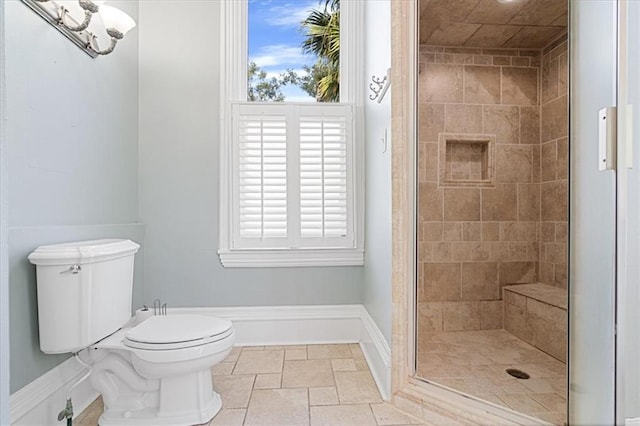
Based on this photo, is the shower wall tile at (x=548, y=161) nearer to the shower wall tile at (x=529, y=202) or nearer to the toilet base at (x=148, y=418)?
the shower wall tile at (x=529, y=202)

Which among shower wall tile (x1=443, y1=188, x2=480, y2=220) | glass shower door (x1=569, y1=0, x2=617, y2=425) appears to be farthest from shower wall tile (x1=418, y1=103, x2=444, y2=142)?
glass shower door (x1=569, y1=0, x2=617, y2=425)

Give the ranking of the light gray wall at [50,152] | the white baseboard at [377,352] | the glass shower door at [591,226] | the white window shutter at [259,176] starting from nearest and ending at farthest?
the glass shower door at [591,226], the light gray wall at [50,152], the white baseboard at [377,352], the white window shutter at [259,176]

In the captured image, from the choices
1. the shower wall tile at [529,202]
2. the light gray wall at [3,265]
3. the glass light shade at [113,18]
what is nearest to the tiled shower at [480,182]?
the shower wall tile at [529,202]

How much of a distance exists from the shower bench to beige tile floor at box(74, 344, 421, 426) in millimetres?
1173

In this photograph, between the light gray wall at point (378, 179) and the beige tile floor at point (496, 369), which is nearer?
the beige tile floor at point (496, 369)

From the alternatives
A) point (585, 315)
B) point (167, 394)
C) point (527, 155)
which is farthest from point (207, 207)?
point (527, 155)

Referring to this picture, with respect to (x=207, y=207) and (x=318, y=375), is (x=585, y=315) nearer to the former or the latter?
(x=318, y=375)

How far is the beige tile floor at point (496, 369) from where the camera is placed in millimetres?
1730

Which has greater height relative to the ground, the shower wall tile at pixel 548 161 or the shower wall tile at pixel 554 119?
the shower wall tile at pixel 554 119

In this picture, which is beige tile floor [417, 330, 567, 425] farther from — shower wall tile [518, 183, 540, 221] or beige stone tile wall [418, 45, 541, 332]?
shower wall tile [518, 183, 540, 221]

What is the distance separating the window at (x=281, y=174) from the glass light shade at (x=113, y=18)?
74 centimetres

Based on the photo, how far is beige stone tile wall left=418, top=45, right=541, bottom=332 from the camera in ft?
9.59

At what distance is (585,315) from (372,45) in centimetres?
196

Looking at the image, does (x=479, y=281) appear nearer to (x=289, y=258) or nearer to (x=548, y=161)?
(x=548, y=161)
